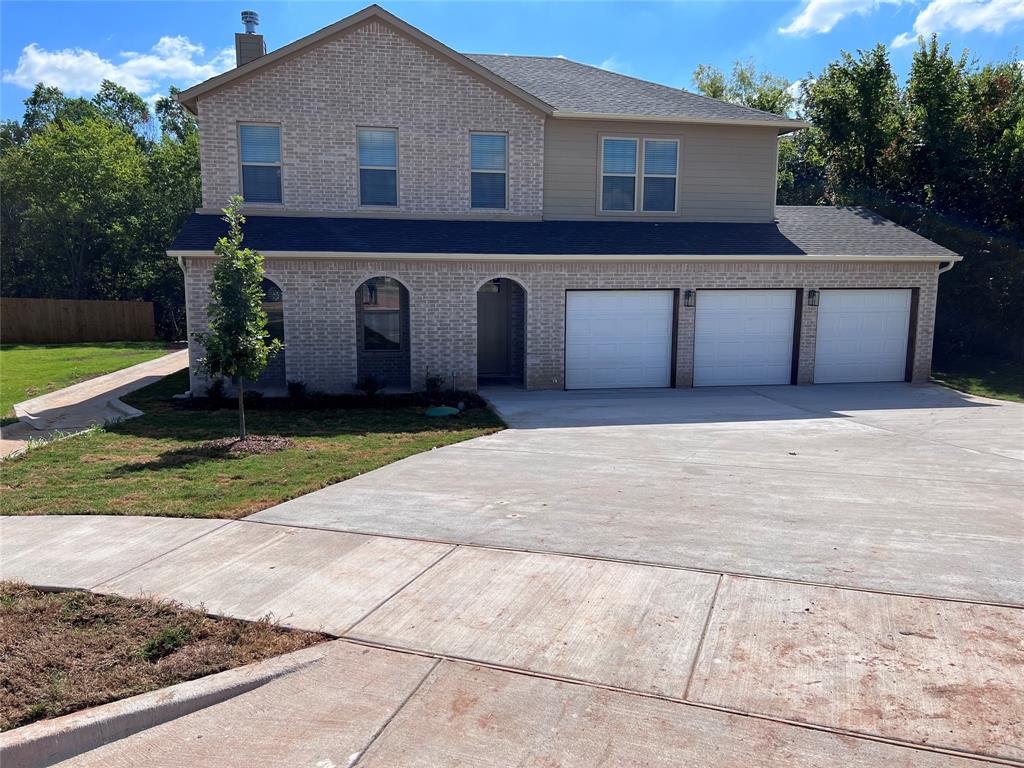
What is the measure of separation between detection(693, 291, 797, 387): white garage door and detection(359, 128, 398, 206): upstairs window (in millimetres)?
7137

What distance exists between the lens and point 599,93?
18.2 m

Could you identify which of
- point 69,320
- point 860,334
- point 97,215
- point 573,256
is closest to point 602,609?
point 573,256

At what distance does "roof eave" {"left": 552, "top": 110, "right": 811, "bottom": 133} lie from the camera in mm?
16500

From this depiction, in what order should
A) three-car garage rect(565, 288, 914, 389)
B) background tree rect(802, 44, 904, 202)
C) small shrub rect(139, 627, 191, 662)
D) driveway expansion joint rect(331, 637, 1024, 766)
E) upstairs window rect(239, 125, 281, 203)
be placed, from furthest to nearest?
background tree rect(802, 44, 904, 202) → three-car garage rect(565, 288, 914, 389) → upstairs window rect(239, 125, 281, 203) → small shrub rect(139, 627, 191, 662) → driveway expansion joint rect(331, 637, 1024, 766)

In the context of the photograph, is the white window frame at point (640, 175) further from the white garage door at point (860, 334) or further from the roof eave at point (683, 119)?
the white garage door at point (860, 334)

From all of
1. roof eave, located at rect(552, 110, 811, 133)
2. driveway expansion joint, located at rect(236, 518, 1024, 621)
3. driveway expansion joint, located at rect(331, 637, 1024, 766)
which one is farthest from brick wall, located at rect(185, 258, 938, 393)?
driveway expansion joint, located at rect(331, 637, 1024, 766)

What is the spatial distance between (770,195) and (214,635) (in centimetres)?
1673

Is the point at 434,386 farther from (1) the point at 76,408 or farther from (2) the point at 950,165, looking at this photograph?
(2) the point at 950,165

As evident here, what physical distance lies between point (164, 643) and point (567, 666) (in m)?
2.46

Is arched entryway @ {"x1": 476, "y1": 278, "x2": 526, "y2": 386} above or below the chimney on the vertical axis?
below

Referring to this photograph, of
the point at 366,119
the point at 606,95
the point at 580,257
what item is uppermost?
the point at 606,95

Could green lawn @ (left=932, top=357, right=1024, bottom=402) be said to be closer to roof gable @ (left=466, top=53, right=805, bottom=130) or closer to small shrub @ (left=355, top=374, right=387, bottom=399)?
roof gable @ (left=466, top=53, right=805, bottom=130)

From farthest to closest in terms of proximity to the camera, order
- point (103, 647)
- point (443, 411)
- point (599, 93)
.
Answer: point (599, 93)
point (443, 411)
point (103, 647)

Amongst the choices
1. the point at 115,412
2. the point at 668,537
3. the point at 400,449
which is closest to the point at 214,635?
the point at 668,537
